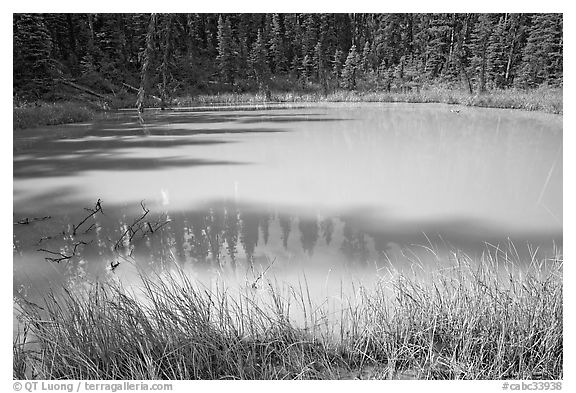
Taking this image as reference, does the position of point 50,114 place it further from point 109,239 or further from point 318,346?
point 318,346

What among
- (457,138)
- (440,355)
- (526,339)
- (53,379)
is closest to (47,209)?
(53,379)

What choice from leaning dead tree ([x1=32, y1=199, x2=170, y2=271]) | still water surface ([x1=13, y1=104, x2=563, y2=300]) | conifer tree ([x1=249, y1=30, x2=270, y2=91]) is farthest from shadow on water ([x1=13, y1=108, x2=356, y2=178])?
leaning dead tree ([x1=32, y1=199, x2=170, y2=271])

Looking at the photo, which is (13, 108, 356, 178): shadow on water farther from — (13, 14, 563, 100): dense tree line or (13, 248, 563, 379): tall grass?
(13, 248, 563, 379): tall grass

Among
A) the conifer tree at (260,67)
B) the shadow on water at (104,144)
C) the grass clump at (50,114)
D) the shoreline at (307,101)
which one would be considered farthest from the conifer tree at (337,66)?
the grass clump at (50,114)

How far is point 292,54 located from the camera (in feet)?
35.7

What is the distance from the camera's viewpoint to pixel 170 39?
3.71m

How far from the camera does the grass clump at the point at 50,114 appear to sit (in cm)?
861

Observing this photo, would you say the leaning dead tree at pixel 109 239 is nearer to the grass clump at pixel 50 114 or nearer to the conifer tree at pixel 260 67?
the grass clump at pixel 50 114

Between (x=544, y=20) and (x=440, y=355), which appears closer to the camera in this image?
(x=440, y=355)

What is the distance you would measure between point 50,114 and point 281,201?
8823 mm

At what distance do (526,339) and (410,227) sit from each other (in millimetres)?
2002

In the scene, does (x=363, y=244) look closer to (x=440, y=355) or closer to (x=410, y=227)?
(x=410, y=227)

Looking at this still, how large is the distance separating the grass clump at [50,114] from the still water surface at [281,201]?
0.39 metres
